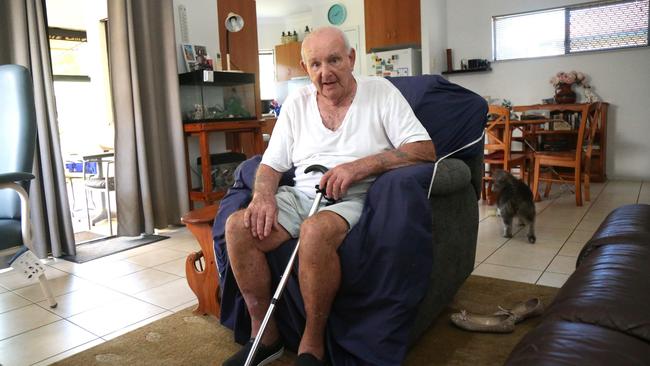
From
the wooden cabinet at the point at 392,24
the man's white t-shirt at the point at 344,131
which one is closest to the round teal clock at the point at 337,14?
the wooden cabinet at the point at 392,24

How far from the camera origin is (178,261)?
2973 mm

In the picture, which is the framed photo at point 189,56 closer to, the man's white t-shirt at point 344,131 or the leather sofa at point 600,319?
the man's white t-shirt at point 344,131

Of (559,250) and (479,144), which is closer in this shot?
(479,144)

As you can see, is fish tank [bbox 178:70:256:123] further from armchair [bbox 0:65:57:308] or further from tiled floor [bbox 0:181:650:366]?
armchair [bbox 0:65:57:308]

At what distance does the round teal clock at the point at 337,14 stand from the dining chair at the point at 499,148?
12.2 ft

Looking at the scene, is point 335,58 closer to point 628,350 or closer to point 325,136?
point 325,136

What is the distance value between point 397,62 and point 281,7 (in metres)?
2.63

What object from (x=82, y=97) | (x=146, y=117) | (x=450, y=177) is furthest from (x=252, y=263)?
(x=82, y=97)

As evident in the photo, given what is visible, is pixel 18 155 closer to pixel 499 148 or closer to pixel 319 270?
pixel 319 270

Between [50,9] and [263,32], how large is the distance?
3.38 meters

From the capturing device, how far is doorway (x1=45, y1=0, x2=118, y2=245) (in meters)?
4.68

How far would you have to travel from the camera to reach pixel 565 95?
16.9ft

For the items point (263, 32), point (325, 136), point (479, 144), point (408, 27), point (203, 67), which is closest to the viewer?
point (325, 136)

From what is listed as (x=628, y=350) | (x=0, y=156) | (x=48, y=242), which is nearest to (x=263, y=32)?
(x=48, y=242)
